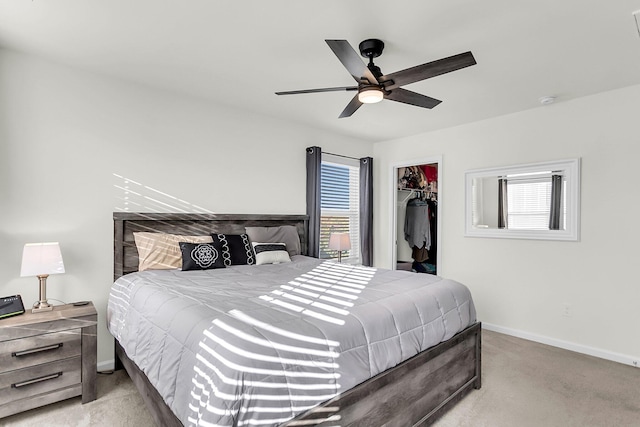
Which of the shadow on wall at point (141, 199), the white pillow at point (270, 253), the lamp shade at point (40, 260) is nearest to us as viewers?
the lamp shade at point (40, 260)

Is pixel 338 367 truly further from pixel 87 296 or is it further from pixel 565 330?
pixel 565 330

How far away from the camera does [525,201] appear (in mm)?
3730

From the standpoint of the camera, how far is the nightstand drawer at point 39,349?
206 cm

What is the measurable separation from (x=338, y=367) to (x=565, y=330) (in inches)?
125

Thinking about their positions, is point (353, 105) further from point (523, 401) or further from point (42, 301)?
point (42, 301)

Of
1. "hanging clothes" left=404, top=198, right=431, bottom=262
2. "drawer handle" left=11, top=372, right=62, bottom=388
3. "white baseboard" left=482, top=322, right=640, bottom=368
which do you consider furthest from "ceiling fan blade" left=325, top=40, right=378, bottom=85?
"hanging clothes" left=404, top=198, right=431, bottom=262

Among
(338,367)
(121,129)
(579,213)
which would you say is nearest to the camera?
(338,367)

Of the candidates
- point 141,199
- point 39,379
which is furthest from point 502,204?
point 39,379

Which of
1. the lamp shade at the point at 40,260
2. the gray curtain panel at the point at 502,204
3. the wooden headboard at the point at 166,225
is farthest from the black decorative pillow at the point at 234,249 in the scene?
the gray curtain panel at the point at 502,204

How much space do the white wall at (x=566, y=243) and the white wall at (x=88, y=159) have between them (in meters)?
2.84

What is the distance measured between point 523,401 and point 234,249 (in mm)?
2689

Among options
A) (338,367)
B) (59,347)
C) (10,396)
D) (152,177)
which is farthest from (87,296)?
(338,367)

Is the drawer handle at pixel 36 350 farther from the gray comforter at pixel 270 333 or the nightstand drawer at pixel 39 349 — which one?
the gray comforter at pixel 270 333

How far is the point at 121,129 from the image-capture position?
2.96 meters
